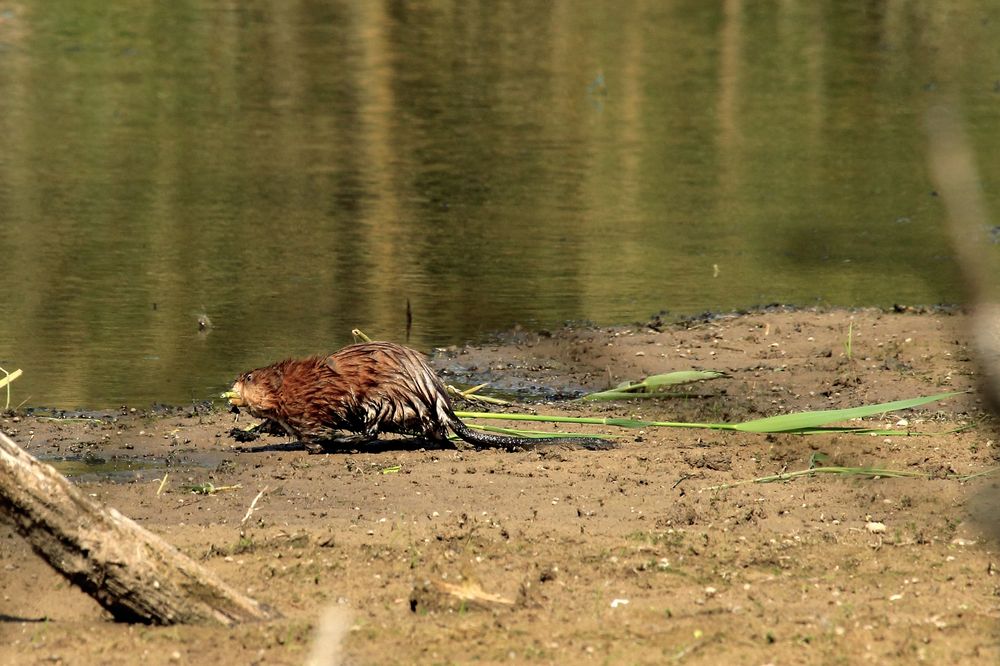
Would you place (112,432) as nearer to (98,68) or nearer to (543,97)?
(543,97)

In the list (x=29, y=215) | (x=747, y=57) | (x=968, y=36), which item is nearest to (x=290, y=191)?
(x=29, y=215)

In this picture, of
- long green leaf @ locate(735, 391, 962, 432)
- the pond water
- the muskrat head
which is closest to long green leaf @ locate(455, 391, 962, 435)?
long green leaf @ locate(735, 391, 962, 432)

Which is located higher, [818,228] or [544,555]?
[544,555]

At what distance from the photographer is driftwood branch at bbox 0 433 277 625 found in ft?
12.5

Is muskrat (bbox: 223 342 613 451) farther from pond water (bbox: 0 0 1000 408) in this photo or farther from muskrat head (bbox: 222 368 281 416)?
pond water (bbox: 0 0 1000 408)

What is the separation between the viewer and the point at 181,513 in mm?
5574

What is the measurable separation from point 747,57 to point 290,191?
12659 mm

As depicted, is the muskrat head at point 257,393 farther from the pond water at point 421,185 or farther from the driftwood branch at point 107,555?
the driftwood branch at point 107,555

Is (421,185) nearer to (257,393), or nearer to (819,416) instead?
(257,393)

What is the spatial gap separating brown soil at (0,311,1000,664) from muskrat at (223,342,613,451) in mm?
126

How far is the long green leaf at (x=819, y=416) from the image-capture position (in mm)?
5441

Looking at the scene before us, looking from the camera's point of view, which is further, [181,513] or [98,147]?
[98,147]

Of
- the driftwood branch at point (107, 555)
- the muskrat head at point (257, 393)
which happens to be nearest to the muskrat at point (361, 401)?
the muskrat head at point (257, 393)

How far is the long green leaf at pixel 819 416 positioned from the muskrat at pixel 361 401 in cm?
78
